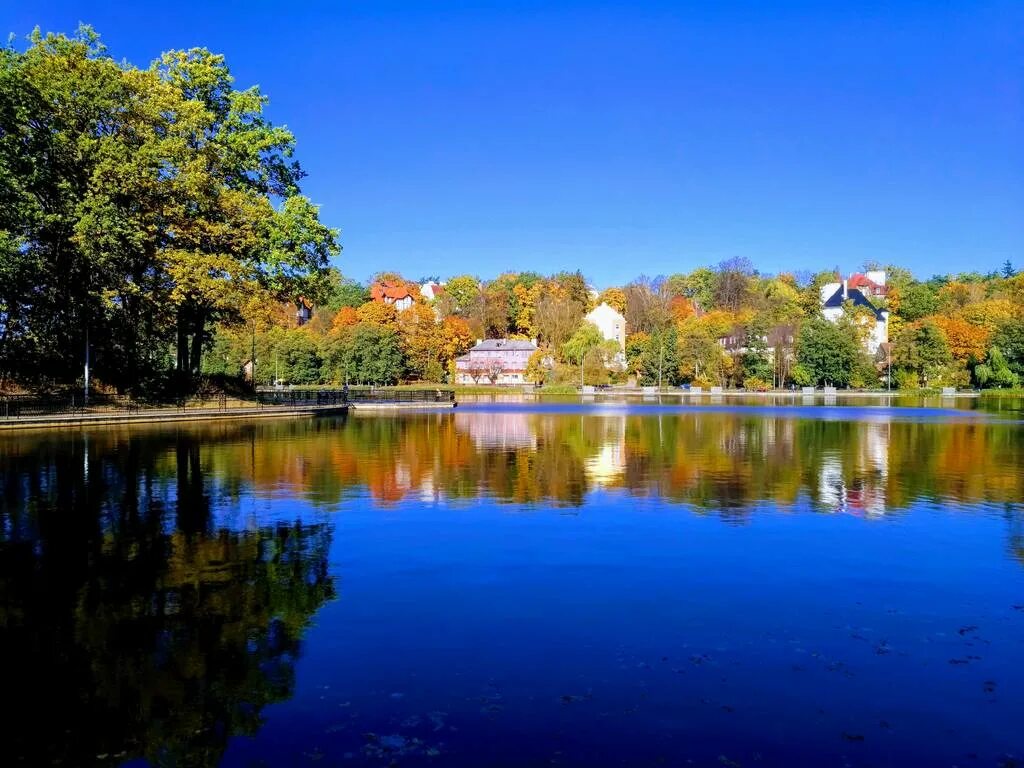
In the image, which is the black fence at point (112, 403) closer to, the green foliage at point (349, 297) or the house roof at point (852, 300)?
the green foliage at point (349, 297)

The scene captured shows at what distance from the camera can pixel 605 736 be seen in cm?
551

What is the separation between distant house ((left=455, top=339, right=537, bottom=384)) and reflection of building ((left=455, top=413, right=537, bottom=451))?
59.2 meters

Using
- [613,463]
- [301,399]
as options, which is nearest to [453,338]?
[301,399]

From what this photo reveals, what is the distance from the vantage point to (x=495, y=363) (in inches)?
4122

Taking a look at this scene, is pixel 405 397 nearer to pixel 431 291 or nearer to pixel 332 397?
pixel 332 397

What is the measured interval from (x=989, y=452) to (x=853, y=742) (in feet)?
73.3

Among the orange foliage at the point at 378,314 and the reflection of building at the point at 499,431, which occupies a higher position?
the orange foliage at the point at 378,314

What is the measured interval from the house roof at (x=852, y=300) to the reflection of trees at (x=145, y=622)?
10415 centimetres

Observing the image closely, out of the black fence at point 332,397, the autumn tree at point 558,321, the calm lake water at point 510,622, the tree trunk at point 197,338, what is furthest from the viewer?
the autumn tree at point 558,321

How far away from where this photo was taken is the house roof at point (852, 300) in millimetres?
105625

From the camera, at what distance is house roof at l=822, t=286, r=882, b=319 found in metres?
106

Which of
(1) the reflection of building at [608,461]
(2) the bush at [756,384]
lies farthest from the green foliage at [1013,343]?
(1) the reflection of building at [608,461]

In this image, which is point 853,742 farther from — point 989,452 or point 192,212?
point 192,212

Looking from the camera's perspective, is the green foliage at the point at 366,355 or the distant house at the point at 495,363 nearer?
the green foliage at the point at 366,355
